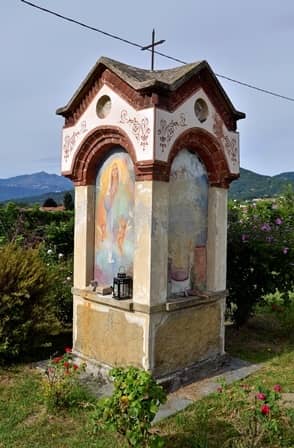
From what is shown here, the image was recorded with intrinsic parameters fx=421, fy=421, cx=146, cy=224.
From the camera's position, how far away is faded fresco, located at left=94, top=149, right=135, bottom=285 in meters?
5.49

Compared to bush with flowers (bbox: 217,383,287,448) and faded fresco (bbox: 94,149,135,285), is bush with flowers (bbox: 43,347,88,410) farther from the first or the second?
bush with flowers (bbox: 217,383,287,448)

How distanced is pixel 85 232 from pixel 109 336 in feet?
4.80

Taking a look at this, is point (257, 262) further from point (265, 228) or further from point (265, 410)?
point (265, 410)

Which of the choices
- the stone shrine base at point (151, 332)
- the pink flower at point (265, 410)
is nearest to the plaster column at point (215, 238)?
the stone shrine base at point (151, 332)

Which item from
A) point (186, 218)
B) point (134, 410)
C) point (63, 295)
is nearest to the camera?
point (134, 410)

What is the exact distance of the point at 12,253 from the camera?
6.41 meters

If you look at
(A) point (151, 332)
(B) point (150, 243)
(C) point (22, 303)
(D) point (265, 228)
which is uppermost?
(D) point (265, 228)

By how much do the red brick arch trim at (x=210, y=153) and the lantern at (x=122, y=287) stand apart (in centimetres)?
177

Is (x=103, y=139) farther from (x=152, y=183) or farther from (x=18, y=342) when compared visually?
(x=18, y=342)

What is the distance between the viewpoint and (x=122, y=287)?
17.7 feet

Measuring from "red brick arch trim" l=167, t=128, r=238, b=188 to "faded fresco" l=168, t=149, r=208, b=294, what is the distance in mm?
88

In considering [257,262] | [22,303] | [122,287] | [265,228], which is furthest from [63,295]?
[265,228]

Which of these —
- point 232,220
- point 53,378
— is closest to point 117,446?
point 53,378

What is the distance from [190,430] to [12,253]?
145 inches
